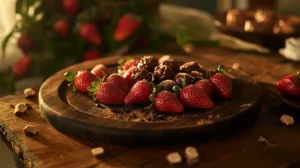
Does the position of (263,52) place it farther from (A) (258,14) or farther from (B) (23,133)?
(B) (23,133)

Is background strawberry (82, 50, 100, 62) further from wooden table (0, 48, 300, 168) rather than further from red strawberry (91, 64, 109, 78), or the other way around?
wooden table (0, 48, 300, 168)

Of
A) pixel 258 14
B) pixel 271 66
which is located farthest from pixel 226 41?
pixel 271 66

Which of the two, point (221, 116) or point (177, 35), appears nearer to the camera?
point (221, 116)

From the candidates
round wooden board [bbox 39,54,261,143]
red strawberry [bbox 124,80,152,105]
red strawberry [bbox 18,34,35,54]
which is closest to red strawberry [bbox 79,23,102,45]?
red strawberry [bbox 18,34,35,54]

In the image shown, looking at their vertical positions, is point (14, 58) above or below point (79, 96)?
below

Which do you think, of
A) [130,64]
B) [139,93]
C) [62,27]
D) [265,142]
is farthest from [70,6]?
[265,142]

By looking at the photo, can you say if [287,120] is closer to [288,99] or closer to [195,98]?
[288,99]

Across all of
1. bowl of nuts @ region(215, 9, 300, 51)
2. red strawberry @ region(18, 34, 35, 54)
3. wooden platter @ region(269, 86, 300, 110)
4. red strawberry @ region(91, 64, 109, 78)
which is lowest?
red strawberry @ region(18, 34, 35, 54)
